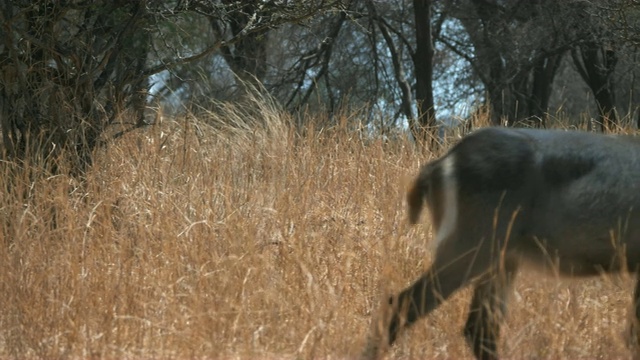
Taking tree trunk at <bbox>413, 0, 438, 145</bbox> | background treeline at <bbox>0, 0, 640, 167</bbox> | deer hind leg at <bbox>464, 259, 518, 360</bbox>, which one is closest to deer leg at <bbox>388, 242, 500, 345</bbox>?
deer hind leg at <bbox>464, 259, 518, 360</bbox>

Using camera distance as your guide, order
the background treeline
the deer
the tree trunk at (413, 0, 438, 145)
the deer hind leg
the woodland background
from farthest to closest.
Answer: the tree trunk at (413, 0, 438, 145) → the background treeline → the woodland background → the deer hind leg → the deer

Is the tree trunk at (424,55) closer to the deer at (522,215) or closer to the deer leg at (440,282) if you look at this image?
the deer at (522,215)

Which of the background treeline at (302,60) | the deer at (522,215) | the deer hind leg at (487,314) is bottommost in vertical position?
the deer hind leg at (487,314)

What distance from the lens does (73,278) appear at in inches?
213

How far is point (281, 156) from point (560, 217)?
4208 mm

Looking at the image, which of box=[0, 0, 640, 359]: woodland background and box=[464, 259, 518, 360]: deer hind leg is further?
box=[0, 0, 640, 359]: woodland background

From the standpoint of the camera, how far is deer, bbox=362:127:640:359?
4539mm

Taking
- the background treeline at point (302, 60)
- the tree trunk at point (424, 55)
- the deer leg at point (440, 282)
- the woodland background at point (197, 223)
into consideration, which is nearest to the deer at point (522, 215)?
the deer leg at point (440, 282)

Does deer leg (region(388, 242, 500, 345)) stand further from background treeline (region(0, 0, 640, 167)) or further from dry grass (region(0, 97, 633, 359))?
background treeline (region(0, 0, 640, 167))

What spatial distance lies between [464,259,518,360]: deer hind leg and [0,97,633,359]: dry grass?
0.09 m

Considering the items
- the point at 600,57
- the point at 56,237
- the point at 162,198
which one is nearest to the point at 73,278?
the point at 56,237

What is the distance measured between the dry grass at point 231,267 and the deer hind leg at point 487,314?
0.29ft

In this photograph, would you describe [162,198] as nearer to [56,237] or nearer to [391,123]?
[56,237]

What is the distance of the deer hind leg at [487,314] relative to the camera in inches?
191
